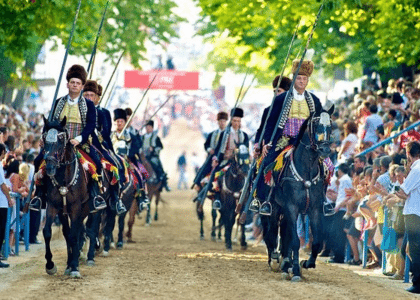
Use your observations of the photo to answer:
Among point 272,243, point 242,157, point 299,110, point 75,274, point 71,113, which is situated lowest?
point 75,274

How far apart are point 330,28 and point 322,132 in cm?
1828

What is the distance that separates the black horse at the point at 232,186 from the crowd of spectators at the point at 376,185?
5.89 ft

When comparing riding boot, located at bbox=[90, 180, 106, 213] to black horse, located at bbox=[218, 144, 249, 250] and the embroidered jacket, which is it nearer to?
the embroidered jacket

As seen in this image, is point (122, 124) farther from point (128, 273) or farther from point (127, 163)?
point (128, 273)

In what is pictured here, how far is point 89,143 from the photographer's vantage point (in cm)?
1728

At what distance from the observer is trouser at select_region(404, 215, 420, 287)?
1555 centimetres

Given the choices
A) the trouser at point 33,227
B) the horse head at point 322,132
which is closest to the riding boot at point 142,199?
the trouser at point 33,227

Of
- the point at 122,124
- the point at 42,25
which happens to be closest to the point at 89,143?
the point at 122,124

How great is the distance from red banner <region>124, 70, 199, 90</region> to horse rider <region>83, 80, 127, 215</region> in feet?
133

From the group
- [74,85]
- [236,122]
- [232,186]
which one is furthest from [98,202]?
[236,122]

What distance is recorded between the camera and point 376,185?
1702 centimetres

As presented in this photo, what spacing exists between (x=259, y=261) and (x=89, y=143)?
408cm

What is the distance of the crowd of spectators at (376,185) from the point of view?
670 inches

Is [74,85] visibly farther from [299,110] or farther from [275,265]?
[275,265]
